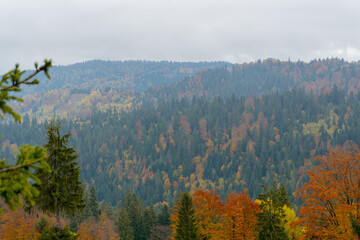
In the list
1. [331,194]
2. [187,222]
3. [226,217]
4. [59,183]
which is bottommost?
[187,222]

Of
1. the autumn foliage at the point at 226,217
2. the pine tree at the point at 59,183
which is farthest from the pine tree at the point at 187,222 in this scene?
the pine tree at the point at 59,183

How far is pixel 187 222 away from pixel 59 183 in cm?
2357

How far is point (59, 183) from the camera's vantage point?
76.6 ft

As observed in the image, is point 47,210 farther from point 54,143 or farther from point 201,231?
point 201,231

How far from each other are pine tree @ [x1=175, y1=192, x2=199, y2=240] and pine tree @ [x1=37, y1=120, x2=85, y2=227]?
21553 millimetres

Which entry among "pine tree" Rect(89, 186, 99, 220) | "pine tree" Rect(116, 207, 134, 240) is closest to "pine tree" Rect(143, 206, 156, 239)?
"pine tree" Rect(116, 207, 134, 240)

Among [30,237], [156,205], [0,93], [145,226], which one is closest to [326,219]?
[0,93]

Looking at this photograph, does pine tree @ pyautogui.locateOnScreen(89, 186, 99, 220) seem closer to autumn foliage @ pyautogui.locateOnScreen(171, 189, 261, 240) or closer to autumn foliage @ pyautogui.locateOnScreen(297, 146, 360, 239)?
autumn foliage @ pyautogui.locateOnScreen(171, 189, 261, 240)

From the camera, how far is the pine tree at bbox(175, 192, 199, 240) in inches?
1705

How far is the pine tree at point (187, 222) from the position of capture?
43312 millimetres

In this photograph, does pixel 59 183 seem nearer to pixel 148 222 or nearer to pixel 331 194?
pixel 331 194

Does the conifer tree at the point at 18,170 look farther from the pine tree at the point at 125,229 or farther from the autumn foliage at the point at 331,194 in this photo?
the pine tree at the point at 125,229

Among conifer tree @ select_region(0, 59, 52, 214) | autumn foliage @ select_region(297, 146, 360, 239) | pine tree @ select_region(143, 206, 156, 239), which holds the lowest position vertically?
pine tree @ select_region(143, 206, 156, 239)

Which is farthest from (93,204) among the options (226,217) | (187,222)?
(226,217)
